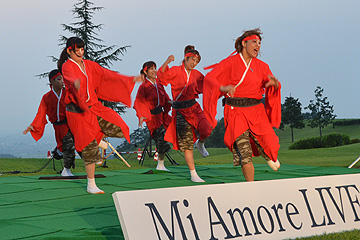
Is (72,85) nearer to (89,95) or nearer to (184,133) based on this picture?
(89,95)

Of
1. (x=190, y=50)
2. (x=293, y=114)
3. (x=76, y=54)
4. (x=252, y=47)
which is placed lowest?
(x=293, y=114)

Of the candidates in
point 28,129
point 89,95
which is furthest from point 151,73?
point 89,95

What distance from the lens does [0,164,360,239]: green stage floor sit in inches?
155

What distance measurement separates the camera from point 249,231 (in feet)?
11.3

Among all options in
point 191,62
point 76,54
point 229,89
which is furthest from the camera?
point 191,62

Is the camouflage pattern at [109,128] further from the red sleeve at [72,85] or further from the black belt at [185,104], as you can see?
the black belt at [185,104]

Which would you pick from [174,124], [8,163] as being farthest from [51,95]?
[8,163]

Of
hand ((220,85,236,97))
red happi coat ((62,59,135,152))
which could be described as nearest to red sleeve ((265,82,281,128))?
hand ((220,85,236,97))

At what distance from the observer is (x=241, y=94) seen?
17.7 ft

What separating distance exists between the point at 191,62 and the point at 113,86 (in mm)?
1514

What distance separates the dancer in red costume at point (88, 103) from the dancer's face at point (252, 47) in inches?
77.6

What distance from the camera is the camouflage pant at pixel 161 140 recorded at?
31.7 ft

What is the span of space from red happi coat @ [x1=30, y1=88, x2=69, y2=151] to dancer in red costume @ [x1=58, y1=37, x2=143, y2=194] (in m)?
1.96

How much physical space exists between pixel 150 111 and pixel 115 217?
5.30 metres
